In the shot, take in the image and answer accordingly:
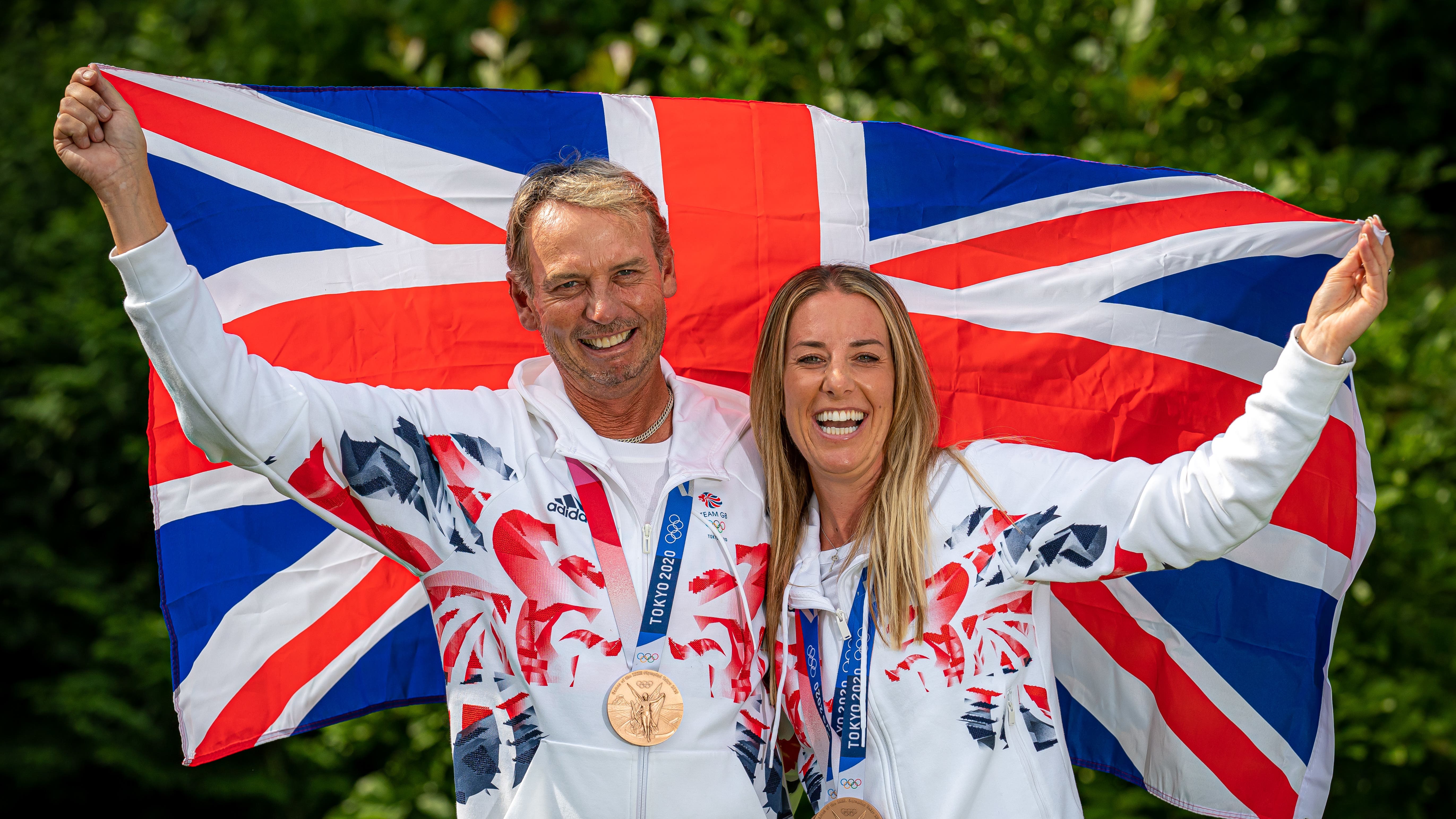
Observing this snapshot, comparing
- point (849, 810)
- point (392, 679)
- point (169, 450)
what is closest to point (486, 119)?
point (169, 450)

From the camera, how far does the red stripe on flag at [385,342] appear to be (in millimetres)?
3141

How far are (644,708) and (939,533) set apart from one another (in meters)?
0.72

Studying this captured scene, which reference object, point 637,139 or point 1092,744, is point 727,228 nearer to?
point 637,139

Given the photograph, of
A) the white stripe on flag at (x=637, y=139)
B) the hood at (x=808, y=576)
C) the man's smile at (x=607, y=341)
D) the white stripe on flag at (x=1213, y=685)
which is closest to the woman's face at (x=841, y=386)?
the hood at (x=808, y=576)

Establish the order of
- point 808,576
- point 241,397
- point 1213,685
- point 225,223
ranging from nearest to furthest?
point 241,397 → point 808,576 → point 225,223 → point 1213,685

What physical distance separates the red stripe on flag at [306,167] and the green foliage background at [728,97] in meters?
1.06

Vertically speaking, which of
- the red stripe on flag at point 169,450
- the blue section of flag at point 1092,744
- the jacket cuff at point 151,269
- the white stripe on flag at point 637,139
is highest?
the white stripe on flag at point 637,139

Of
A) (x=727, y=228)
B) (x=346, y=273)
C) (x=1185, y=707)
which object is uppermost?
(x=727, y=228)

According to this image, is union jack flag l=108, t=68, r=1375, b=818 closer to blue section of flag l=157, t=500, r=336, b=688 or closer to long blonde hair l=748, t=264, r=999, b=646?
blue section of flag l=157, t=500, r=336, b=688

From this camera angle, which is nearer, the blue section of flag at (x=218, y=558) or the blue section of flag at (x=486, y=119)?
the blue section of flag at (x=218, y=558)

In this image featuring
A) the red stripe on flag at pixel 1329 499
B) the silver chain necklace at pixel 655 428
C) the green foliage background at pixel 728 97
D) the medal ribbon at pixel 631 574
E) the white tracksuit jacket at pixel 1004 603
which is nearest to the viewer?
the white tracksuit jacket at pixel 1004 603

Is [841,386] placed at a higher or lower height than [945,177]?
lower

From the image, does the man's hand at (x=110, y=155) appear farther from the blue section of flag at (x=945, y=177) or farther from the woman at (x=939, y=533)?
the blue section of flag at (x=945, y=177)

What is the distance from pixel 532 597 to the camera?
267 centimetres
